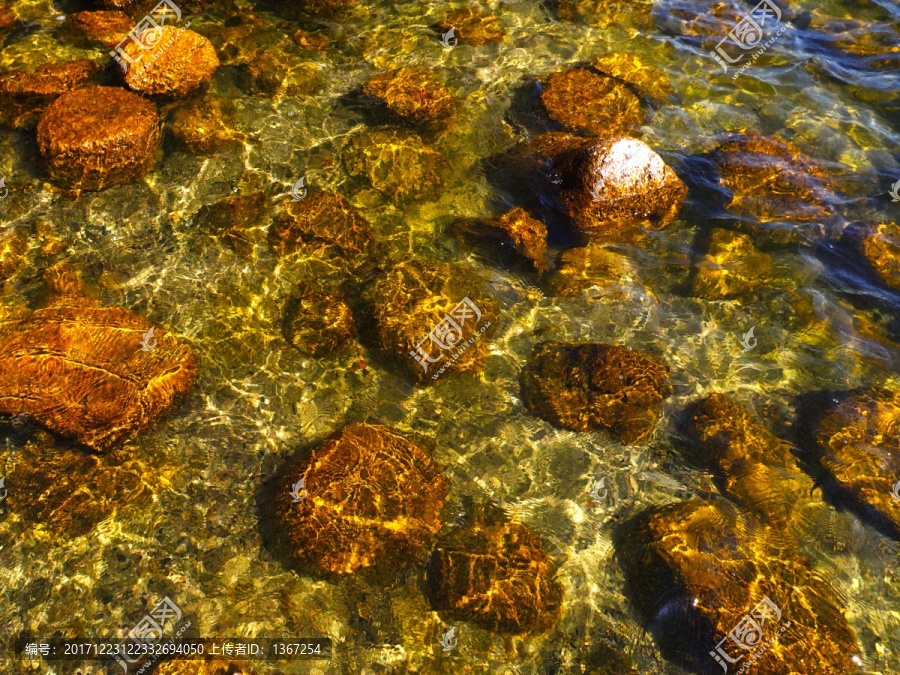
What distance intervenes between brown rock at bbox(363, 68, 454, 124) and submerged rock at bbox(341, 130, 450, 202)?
0.42 m

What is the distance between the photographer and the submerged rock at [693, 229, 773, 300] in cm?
786

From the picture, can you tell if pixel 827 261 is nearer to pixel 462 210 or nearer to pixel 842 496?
pixel 842 496

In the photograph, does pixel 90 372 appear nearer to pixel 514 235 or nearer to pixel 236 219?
pixel 236 219

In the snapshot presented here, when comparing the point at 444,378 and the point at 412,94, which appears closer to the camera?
the point at 444,378

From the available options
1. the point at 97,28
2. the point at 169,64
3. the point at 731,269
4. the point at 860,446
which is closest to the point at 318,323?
the point at 169,64

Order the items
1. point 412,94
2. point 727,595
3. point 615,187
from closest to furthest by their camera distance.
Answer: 1. point 727,595
2. point 615,187
3. point 412,94

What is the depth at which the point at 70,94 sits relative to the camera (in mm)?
8344

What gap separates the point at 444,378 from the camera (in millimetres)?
7047

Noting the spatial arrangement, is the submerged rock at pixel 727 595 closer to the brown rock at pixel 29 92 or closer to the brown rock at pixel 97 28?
the brown rock at pixel 29 92

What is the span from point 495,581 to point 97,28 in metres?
10.8

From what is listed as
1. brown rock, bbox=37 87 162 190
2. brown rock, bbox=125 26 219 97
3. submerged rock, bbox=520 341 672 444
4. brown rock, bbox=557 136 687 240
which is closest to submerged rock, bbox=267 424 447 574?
submerged rock, bbox=520 341 672 444

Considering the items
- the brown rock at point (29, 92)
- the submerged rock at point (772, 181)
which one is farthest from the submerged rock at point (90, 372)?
the submerged rock at point (772, 181)

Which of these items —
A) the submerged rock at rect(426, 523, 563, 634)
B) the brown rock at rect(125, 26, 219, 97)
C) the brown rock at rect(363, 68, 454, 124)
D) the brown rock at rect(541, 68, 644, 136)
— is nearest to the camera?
the submerged rock at rect(426, 523, 563, 634)

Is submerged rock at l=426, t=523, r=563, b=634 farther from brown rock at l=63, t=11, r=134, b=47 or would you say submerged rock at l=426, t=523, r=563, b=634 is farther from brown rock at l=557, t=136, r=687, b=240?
brown rock at l=63, t=11, r=134, b=47
